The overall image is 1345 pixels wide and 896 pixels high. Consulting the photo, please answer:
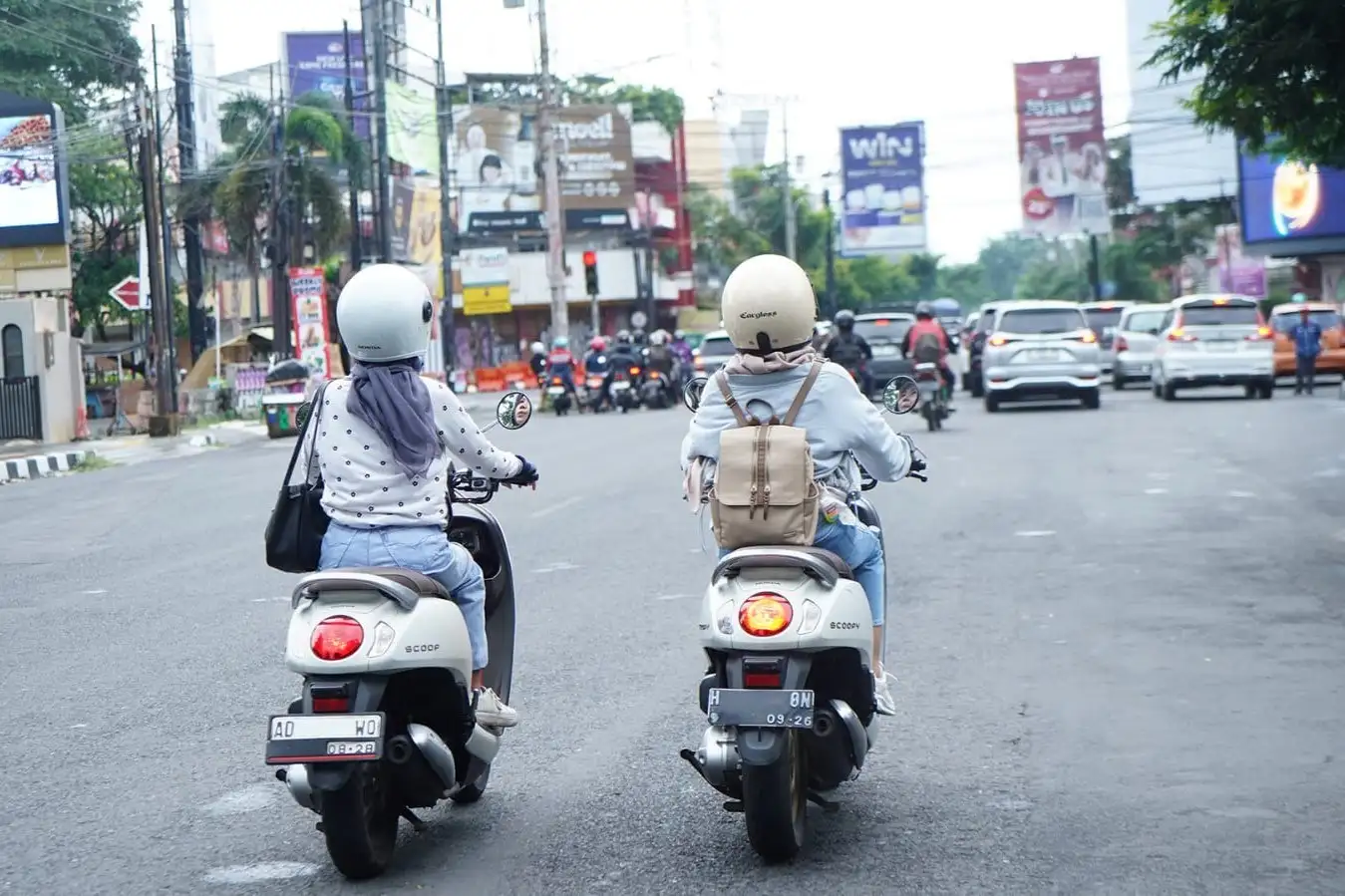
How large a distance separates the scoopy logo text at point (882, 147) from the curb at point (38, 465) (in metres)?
42.1

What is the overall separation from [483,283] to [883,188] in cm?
1749

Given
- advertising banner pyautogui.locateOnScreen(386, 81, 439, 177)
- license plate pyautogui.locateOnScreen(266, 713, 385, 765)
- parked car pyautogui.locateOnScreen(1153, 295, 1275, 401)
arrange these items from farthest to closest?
1. advertising banner pyautogui.locateOnScreen(386, 81, 439, 177)
2. parked car pyautogui.locateOnScreen(1153, 295, 1275, 401)
3. license plate pyautogui.locateOnScreen(266, 713, 385, 765)

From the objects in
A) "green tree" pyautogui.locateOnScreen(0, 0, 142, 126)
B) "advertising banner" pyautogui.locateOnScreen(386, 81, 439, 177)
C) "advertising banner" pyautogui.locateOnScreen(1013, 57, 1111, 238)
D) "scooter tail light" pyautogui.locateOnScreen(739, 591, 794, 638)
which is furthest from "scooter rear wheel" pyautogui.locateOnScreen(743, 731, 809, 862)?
"advertising banner" pyautogui.locateOnScreen(1013, 57, 1111, 238)

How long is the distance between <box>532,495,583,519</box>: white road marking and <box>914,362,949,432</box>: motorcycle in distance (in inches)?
273

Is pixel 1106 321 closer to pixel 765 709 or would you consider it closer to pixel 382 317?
pixel 382 317

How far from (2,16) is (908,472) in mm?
46561

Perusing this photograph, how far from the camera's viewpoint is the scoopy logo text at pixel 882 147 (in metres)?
65.1

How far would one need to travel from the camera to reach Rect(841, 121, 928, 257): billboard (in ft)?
214

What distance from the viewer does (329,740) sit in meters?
4.61

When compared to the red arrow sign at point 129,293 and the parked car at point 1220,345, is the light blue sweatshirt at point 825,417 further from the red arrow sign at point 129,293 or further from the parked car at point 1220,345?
the red arrow sign at point 129,293

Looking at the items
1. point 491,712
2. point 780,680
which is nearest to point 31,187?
point 491,712

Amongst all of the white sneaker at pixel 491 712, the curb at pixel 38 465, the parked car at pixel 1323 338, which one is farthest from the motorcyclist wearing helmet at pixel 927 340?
the white sneaker at pixel 491 712

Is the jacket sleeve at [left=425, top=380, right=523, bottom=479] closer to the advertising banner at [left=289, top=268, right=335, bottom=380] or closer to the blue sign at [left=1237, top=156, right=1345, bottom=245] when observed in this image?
the advertising banner at [left=289, top=268, right=335, bottom=380]

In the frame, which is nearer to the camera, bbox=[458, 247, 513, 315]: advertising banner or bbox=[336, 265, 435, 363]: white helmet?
bbox=[336, 265, 435, 363]: white helmet
